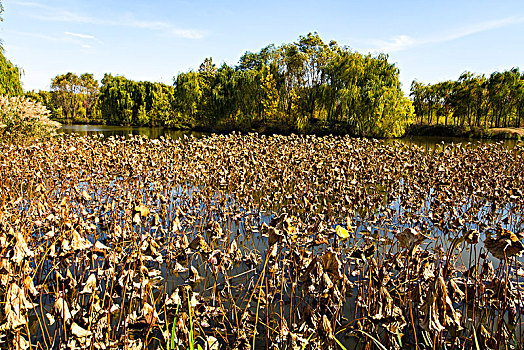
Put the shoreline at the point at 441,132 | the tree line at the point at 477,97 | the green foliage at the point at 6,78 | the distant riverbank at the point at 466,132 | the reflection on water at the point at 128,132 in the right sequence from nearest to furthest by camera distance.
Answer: the green foliage at the point at 6,78 → the reflection on water at the point at 128,132 → the shoreline at the point at 441,132 → the distant riverbank at the point at 466,132 → the tree line at the point at 477,97

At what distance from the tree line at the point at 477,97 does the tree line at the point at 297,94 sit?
74.7 feet

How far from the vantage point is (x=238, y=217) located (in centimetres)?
588

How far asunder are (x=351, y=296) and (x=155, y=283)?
2.49 m

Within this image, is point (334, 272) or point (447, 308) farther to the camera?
point (334, 272)

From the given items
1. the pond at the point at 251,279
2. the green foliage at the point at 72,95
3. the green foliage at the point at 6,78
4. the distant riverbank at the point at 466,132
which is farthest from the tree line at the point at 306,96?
the green foliage at the point at 72,95

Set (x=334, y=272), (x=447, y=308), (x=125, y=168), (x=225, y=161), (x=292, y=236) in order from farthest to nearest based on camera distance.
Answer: (x=225, y=161) < (x=125, y=168) < (x=292, y=236) < (x=334, y=272) < (x=447, y=308)

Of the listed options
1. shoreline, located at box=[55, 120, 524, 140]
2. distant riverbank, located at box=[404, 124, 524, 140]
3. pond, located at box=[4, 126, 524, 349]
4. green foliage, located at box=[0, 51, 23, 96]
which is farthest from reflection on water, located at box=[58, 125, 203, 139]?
distant riverbank, located at box=[404, 124, 524, 140]

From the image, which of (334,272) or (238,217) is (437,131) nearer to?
(238,217)

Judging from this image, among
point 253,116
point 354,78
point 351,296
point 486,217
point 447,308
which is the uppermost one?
point 354,78

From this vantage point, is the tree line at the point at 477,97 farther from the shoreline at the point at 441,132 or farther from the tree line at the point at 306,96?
the shoreline at the point at 441,132

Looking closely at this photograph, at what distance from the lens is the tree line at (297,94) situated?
28297mm

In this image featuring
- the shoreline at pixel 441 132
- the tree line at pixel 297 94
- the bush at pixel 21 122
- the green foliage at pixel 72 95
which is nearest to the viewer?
the bush at pixel 21 122

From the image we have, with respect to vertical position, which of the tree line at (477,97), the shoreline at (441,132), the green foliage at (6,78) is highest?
the tree line at (477,97)

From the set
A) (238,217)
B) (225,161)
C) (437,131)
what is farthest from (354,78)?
(238,217)
